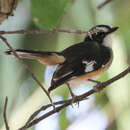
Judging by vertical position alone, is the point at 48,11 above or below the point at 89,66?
above

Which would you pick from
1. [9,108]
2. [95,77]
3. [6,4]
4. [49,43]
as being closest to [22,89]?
[9,108]

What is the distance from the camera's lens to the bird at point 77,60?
2036 millimetres

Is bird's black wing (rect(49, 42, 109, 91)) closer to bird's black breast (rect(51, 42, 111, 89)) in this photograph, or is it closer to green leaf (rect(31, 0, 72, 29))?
bird's black breast (rect(51, 42, 111, 89))

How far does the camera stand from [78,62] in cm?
223

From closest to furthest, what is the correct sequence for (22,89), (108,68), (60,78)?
(60,78), (22,89), (108,68)

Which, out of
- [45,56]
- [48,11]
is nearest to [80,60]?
[45,56]

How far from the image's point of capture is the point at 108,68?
7.52 ft

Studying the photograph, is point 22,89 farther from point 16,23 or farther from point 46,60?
point 16,23

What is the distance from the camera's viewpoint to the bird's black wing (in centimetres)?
205

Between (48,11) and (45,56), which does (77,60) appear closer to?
(45,56)

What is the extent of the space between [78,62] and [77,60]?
0.02m

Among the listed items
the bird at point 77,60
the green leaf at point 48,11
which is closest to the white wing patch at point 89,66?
the bird at point 77,60

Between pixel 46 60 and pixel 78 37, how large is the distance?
0.34 m

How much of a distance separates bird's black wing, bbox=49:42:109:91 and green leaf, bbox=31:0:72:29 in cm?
33
